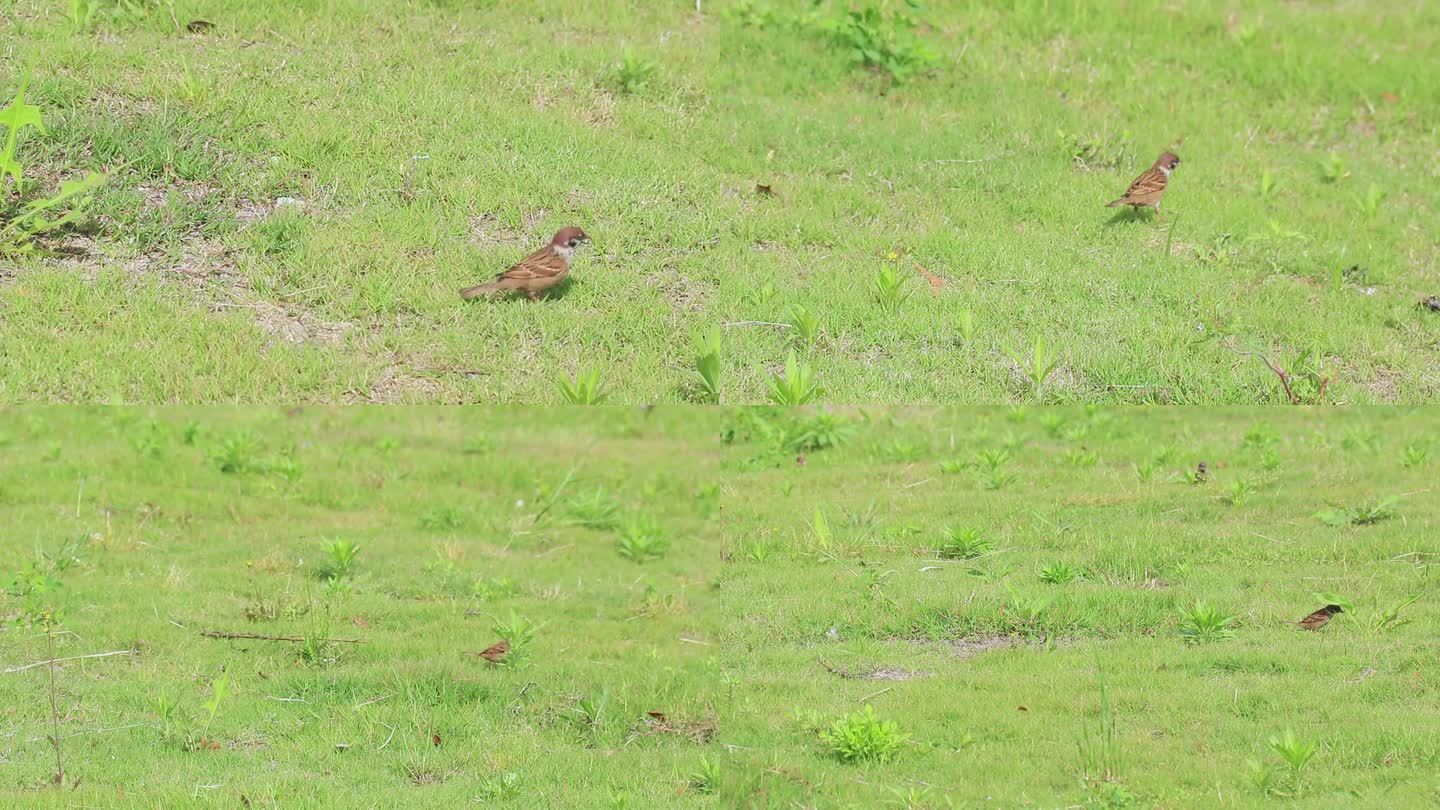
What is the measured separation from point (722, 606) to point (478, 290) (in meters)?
3.17

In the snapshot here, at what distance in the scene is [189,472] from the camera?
12.7 m

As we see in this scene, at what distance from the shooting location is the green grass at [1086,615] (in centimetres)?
756

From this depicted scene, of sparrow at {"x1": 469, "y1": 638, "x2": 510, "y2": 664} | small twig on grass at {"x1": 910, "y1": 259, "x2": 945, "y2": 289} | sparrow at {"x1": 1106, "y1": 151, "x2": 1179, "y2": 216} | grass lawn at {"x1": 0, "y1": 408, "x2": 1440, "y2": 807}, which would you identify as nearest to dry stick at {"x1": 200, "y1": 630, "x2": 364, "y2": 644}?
grass lawn at {"x1": 0, "y1": 408, "x2": 1440, "y2": 807}

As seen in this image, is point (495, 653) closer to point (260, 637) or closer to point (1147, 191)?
point (260, 637)

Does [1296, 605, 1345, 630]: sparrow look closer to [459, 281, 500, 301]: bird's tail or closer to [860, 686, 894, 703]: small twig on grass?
[860, 686, 894, 703]: small twig on grass

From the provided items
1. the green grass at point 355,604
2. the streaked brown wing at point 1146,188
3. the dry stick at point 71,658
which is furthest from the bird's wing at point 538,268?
the streaked brown wing at point 1146,188

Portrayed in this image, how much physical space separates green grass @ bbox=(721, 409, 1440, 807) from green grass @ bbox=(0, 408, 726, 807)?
0.81 metres

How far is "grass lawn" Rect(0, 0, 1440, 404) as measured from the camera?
9.90 metres

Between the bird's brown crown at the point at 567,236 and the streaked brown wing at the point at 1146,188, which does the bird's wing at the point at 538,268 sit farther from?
the streaked brown wing at the point at 1146,188

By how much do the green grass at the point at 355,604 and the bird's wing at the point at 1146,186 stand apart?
4.89 m

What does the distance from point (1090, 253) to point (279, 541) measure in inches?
312

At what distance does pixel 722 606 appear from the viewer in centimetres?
1059

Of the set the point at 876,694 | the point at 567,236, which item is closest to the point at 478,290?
the point at 567,236

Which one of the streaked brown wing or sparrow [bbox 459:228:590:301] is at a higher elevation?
the streaked brown wing
